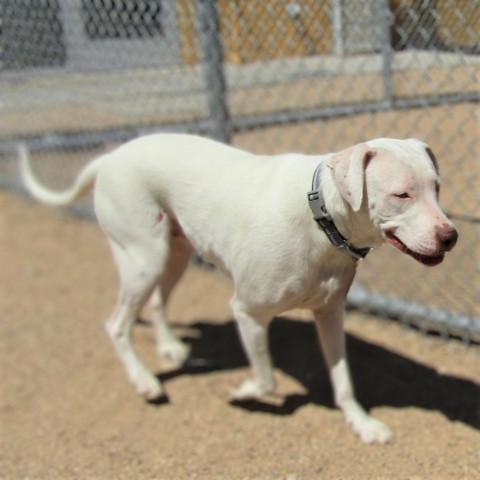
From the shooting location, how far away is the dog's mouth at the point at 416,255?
2221 mm

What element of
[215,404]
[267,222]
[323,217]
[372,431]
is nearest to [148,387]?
[215,404]

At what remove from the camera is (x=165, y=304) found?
3.87m

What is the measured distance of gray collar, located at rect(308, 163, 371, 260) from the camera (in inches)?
97.0

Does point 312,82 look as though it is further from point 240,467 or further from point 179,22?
point 240,467

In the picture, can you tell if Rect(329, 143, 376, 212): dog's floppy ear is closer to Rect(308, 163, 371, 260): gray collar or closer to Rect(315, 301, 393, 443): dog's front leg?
Rect(308, 163, 371, 260): gray collar

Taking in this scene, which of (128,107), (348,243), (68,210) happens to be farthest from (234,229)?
(68,210)

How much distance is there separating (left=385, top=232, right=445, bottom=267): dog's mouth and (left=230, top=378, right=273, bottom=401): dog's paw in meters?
1.09

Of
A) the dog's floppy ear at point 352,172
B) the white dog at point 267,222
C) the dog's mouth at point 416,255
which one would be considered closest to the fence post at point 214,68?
the white dog at point 267,222

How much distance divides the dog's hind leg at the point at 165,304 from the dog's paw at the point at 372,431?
120 cm

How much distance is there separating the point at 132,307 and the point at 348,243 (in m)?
1.30

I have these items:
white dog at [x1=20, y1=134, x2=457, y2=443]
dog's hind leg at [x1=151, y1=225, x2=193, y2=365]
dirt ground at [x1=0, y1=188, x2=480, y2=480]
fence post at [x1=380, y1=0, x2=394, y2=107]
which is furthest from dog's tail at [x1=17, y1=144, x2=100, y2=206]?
fence post at [x1=380, y1=0, x2=394, y2=107]

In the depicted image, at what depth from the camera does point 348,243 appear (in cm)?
250

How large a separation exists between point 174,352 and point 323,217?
167 centimetres

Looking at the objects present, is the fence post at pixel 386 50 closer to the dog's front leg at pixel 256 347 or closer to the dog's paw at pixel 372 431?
the dog's front leg at pixel 256 347
